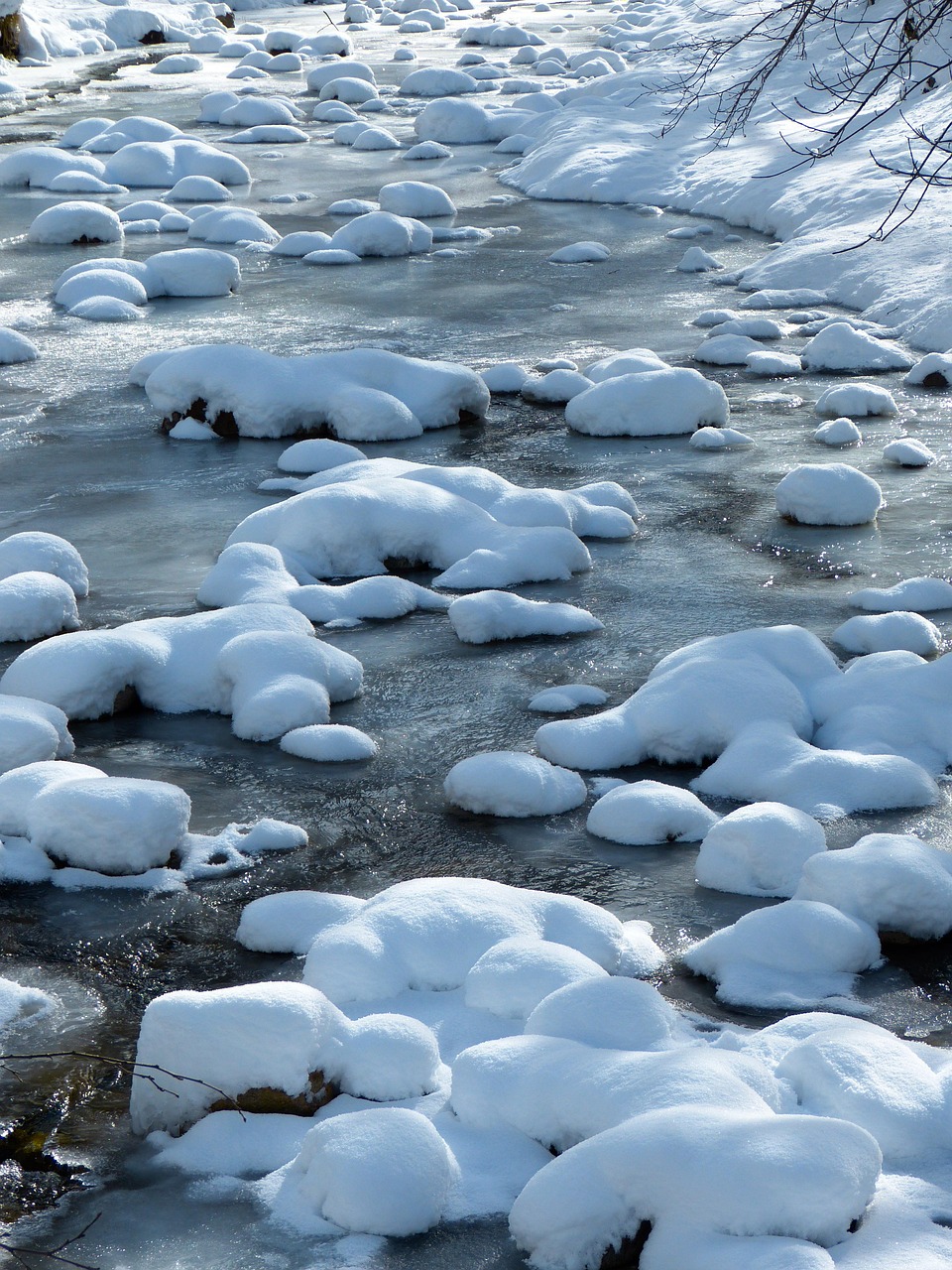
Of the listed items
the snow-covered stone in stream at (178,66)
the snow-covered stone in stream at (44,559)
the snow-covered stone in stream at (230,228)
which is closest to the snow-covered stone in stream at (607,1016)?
the snow-covered stone in stream at (44,559)

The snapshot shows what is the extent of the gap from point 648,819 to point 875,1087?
1312mm

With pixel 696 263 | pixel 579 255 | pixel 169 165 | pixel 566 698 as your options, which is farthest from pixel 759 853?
pixel 169 165

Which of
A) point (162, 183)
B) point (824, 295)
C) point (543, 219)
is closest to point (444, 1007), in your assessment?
point (824, 295)

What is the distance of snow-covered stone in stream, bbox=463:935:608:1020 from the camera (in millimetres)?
3213

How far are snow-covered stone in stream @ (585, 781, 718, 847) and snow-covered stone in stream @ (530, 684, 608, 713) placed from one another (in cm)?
78

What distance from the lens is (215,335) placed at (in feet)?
31.4

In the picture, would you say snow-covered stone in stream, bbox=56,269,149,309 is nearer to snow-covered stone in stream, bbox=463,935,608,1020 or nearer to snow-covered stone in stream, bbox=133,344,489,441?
snow-covered stone in stream, bbox=133,344,489,441

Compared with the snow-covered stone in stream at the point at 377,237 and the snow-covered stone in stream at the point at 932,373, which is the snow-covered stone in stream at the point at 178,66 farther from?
the snow-covered stone in stream at the point at 932,373

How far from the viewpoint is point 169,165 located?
1526 centimetres

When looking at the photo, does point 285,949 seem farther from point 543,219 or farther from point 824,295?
point 543,219

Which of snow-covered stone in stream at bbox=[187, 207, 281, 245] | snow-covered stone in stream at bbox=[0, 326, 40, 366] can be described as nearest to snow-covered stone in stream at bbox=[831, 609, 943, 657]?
snow-covered stone in stream at bbox=[0, 326, 40, 366]

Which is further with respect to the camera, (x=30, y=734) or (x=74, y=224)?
(x=74, y=224)

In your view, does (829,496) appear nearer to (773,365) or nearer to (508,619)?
(508,619)

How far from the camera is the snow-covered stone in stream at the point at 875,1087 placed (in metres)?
2.79
